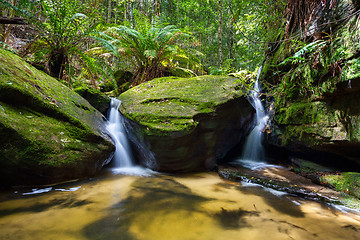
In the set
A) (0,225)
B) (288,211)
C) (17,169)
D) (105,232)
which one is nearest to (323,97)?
(288,211)

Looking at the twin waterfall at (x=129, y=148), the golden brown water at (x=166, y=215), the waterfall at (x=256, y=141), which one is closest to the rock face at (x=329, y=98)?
the twin waterfall at (x=129, y=148)

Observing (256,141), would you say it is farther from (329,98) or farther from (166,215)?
(166,215)

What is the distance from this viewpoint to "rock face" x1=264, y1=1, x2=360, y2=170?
2.80 meters

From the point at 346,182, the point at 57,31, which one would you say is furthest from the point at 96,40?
the point at 346,182

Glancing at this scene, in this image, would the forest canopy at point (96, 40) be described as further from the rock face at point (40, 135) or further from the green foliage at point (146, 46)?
the rock face at point (40, 135)

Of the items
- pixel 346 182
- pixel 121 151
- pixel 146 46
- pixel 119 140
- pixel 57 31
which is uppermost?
pixel 146 46

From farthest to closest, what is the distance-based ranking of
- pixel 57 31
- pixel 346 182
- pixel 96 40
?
pixel 96 40 → pixel 57 31 → pixel 346 182

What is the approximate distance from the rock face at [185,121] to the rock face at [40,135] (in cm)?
80

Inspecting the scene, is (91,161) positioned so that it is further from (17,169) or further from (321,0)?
(321,0)

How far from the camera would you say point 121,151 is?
4.15 meters

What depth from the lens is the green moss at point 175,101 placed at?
338 cm

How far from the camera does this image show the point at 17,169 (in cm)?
229

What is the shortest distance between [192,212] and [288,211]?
3.73ft

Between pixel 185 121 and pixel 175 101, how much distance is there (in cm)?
80
